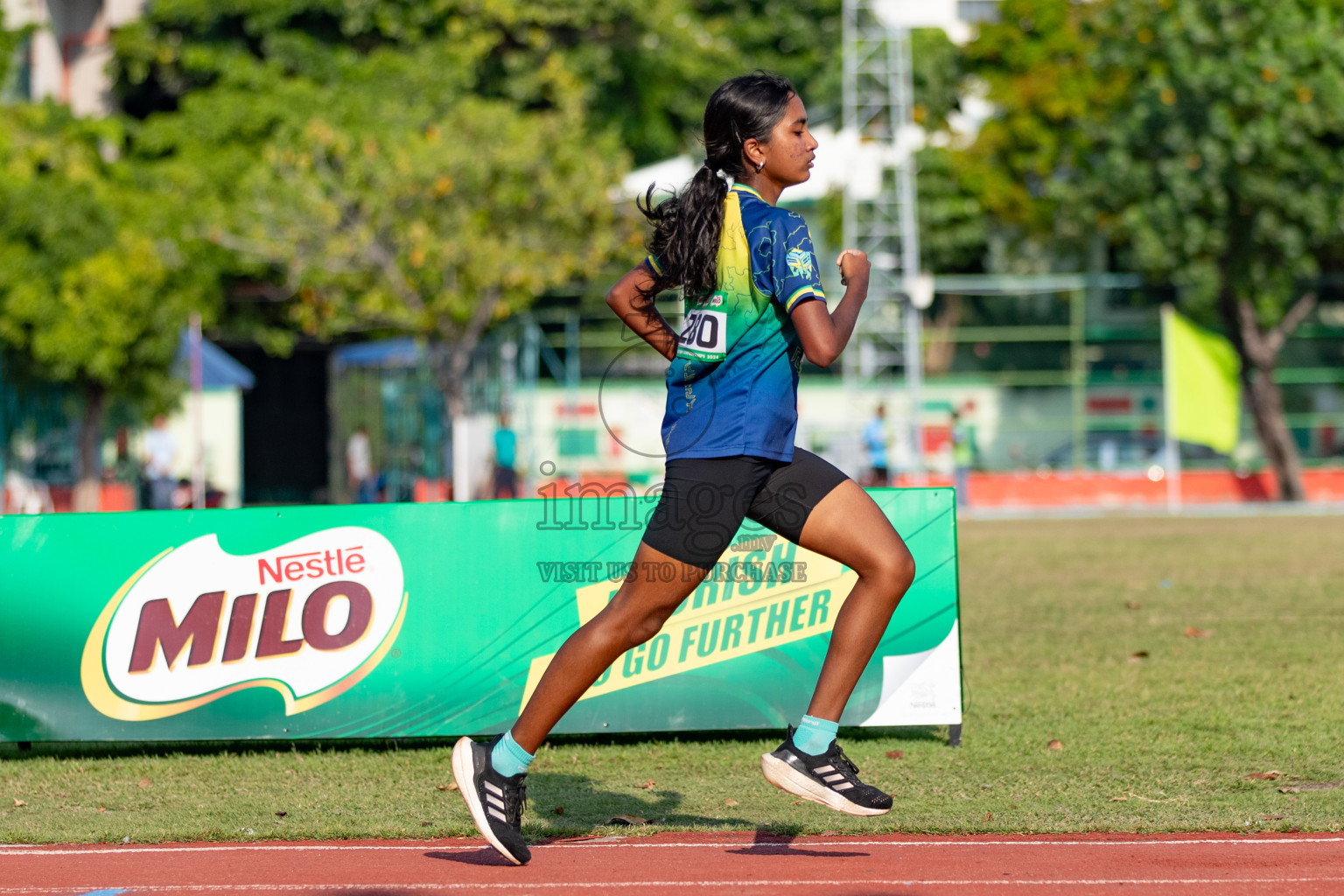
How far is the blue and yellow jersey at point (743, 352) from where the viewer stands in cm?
399

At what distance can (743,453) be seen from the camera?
398cm

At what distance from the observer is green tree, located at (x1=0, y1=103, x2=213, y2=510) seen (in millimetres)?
24750

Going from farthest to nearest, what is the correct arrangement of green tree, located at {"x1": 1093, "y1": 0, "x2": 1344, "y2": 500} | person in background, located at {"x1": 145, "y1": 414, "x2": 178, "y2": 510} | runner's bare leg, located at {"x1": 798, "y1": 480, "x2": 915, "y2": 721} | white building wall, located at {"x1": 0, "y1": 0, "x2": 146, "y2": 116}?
1. white building wall, located at {"x1": 0, "y1": 0, "x2": 146, "y2": 116}
2. green tree, located at {"x1": 1093, "y1": 0, "x2": 1344, "y2": 500}
3. person in background, located at {"x1": 145, "y1": 414, "x2": 178, "y2": 510}
4. runner's bare leg, located at {"x1": 798, "y1": 480, "x2": 915, "y2": 721}

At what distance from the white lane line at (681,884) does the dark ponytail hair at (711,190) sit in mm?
1601

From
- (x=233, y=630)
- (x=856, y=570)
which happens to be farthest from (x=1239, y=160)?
(x=856, y=570)

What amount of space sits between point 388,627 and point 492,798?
2277 millimetres

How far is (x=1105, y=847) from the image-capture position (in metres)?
4.47

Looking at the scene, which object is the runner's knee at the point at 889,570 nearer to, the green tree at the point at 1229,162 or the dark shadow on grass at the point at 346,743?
the dark shadow on grass at the point at 346,743

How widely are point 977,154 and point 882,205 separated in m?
5.10

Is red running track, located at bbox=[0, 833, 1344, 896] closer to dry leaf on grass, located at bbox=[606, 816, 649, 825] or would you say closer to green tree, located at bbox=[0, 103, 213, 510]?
dry leaf on grass, located at bbox=[606, 816, 649, 825]

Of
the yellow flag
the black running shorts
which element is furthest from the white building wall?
the black running shorts

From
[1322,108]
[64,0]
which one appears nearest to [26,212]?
[64,0]

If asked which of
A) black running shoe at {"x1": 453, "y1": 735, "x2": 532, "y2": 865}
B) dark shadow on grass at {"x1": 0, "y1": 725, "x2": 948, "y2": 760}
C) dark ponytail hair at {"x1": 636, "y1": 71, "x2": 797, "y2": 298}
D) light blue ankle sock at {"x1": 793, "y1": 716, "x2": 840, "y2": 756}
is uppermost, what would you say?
dark ponytail hair at {"x1": 636, "y1": 71, "x2": 797, "y2": 298}

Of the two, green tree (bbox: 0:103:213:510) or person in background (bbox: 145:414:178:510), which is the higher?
green tree (bbox: 0:103:213:510)
